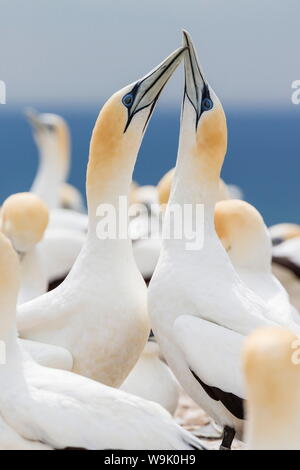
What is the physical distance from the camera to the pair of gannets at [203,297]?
15.8ft

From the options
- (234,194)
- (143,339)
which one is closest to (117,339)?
(143,339)

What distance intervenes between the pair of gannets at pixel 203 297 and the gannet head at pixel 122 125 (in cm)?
20

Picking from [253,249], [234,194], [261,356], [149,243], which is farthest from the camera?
[234,194]

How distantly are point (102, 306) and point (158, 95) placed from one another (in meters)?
0.96

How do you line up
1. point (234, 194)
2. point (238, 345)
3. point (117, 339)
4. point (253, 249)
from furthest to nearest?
point (234, 194) → point (253, 249) → point (117, 339) → point (238, 345)

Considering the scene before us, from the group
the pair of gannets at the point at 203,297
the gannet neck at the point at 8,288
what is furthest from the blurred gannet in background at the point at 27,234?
the gannet neck at the point at 8,288

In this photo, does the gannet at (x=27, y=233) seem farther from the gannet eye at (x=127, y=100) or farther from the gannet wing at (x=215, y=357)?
the gannet wing at (x=215, y=357)

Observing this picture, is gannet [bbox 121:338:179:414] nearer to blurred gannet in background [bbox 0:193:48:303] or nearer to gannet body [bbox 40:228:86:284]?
blurred gannet in background [bbox 0:193:48:303]

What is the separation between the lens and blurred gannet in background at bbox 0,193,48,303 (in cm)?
630

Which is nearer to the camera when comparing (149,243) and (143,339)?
(143,339)

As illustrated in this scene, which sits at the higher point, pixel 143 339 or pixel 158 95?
pixel 158 95

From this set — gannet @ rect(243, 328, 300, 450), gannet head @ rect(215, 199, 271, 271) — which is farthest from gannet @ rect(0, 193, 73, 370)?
gannet @ rect(243, 328, 300, 450)

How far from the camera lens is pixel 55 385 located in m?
4.23
